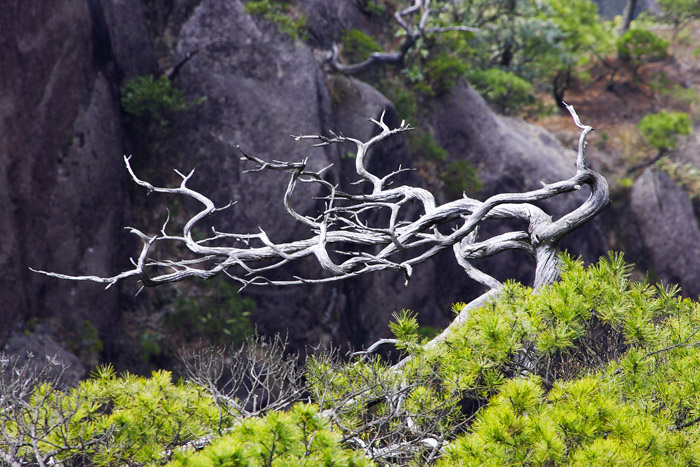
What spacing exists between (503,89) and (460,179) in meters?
3.74

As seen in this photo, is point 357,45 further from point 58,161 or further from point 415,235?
point 415,235

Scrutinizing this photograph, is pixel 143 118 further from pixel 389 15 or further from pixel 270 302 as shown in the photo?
pixel 389 15

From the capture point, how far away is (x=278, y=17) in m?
13.2

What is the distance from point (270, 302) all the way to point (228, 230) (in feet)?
5.32

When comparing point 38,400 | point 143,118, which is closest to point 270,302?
point 143,118

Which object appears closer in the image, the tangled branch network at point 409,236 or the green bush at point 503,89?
the tangled branch network at point 409,236

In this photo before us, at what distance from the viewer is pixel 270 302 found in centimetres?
1227

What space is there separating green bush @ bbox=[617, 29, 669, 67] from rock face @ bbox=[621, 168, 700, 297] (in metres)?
4.65

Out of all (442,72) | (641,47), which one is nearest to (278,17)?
(442,72)

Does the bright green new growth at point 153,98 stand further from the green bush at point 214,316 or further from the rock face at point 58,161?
the green bush at point 214,316

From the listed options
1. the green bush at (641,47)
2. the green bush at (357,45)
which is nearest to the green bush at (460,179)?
the green bush at (357,45)

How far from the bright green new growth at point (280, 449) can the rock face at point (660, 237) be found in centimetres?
1539

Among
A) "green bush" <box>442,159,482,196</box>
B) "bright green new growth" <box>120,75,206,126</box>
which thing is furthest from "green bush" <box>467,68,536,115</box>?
"bright green new growth" <box>120,75,206,126</box>

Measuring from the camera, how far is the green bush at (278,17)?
13.0m
